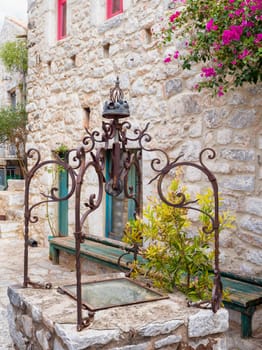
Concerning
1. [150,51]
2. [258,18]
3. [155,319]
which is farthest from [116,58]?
[155,319]

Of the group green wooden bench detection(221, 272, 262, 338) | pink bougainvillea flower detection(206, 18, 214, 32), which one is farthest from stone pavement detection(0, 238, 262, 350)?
pink bougainvillea flower detection(206, 18, 214, 32)

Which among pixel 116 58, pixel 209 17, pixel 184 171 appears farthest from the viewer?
pixel 116 58

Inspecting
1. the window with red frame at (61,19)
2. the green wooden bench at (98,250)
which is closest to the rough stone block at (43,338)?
the green wooden bench at (98,250)

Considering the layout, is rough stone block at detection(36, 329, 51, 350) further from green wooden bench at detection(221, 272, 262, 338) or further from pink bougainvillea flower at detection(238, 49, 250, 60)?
pink bougainvillea flower at detection(238, 49, 250, 60)

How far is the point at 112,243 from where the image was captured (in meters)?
4.96

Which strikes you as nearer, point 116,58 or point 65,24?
point 116,58

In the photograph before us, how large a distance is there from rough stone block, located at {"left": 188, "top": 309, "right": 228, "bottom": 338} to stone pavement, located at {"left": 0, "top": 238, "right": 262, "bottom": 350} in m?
0.71

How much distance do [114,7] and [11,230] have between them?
4.43 m

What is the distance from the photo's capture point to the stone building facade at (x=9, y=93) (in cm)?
1077

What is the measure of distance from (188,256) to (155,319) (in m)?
0.49

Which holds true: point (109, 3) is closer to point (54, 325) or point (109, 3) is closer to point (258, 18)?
point (258, 18)

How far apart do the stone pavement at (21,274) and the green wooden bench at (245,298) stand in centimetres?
11

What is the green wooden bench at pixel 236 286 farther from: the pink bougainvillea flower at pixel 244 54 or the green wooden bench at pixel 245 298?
the pink bougainvillea flower at pixel 244 54

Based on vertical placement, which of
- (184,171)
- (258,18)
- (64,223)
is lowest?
(64,223)
